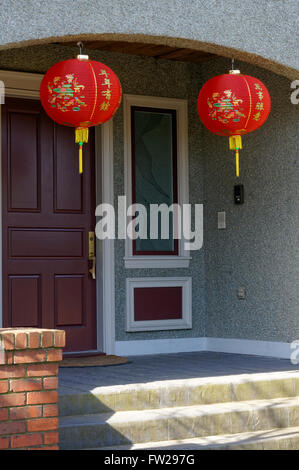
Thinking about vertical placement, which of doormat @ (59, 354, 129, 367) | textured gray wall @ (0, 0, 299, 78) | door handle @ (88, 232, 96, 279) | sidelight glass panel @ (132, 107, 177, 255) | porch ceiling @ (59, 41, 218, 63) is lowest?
doormat @ (59, 354, 129, 367)

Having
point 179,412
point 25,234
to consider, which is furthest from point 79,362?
point 179,412

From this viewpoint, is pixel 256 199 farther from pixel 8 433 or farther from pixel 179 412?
pixel 8 433

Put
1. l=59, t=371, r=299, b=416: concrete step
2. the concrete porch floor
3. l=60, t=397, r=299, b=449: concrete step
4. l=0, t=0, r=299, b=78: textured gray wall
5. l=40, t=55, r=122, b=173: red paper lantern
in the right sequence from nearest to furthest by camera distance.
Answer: l=60, t=397, r=299, b=449: concrete step → l=59, t=371, r=299, b=416: concrete step → l=0, t=0, r=299, b=78: textured gray wall → the concrete porch floor → l=40, t=55, r=122, b=173: red paper lantern

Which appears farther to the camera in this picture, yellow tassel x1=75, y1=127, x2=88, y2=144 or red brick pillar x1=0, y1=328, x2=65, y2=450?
yellow tassel x1=75, y1=127, x2=88, y2=144

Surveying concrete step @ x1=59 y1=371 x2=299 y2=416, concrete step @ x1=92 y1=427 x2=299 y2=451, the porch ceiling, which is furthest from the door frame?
concrete step @ x1=92 y1=427 x2=299 y2=451

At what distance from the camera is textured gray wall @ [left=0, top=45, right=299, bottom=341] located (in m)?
6.68

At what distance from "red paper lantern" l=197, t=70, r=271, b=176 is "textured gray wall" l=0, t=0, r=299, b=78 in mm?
231

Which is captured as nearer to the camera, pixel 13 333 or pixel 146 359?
pixel 13 333

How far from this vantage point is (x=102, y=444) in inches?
176

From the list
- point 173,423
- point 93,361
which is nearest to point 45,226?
point 93,361

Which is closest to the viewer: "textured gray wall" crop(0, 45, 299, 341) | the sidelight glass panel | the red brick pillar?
the red brick pillar

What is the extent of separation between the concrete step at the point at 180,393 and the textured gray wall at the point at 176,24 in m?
2.30

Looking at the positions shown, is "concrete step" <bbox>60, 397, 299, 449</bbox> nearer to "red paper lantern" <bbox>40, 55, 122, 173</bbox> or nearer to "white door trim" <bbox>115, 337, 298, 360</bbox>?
"white door trim" <bbox>115, 337, 298, 360</bbox>

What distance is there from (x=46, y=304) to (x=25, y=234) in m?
0.64
